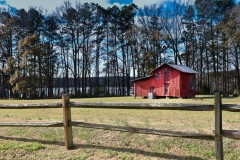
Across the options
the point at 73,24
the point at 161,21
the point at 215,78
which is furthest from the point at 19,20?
the point at 215,78

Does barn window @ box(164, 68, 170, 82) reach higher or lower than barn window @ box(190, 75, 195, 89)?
higher

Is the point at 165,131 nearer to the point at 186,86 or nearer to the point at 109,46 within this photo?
the point at 186,86

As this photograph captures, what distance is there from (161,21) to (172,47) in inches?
207

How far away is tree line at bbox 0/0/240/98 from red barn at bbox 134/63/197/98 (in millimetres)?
8608

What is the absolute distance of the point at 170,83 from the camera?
32156mm

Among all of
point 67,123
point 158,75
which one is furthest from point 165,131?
point 158,75

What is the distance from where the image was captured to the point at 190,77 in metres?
32.8

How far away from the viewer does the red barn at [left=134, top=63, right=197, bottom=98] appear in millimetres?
31188

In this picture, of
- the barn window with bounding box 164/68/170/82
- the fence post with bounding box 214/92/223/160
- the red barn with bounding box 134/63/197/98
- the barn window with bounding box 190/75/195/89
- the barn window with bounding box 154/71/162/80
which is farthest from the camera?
the barn window with bounding box 154/71/162/80

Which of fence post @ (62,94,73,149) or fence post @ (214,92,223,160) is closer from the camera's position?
fence post @ (214,92,223,160)

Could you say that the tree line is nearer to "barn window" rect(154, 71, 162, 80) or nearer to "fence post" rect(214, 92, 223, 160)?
"barn window" rect(154, 71, 162, 80)

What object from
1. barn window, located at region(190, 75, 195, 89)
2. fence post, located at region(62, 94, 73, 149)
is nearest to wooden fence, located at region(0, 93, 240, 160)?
fence post, located at region(62, 94, 73, 149)

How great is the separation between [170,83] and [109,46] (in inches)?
797

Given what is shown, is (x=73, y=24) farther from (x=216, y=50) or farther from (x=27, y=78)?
(x=216, y=50)
